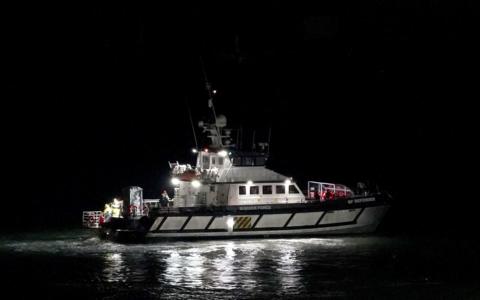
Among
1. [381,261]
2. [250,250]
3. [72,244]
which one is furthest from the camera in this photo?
[72,244]

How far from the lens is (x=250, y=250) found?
28.4 meters

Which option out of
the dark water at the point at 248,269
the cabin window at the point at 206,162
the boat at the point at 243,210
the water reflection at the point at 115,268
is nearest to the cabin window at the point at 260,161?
the boat at the point at 243,210

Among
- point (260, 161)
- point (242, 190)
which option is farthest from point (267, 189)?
point (260, 161)

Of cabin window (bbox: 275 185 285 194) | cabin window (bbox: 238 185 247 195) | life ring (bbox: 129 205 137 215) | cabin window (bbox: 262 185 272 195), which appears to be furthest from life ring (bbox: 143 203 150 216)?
cabin window (bbox: 275 185 285 194)

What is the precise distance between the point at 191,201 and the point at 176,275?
1191 cm

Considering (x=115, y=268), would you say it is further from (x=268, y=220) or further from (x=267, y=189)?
(x=267, y=189)

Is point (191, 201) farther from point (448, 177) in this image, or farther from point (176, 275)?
point (448, 177)

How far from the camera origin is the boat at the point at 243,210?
105ft

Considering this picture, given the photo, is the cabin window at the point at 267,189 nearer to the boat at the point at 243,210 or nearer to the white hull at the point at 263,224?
the boat at the point at 243,210

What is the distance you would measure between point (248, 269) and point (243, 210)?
8.73m

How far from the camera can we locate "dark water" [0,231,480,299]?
19.7m

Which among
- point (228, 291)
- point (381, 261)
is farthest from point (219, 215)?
point (228, 291)

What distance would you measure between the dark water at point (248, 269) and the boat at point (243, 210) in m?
0.84

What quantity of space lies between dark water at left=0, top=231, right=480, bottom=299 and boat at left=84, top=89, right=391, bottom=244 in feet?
2.75
